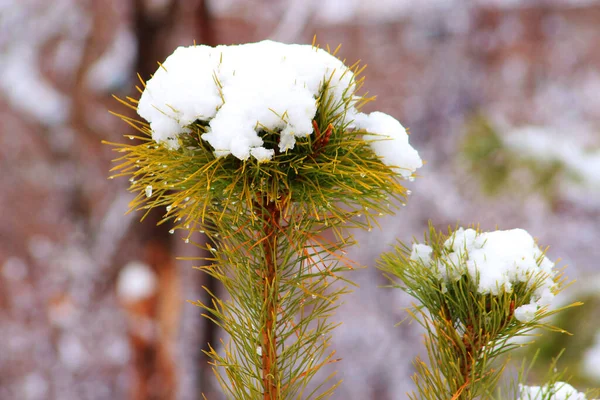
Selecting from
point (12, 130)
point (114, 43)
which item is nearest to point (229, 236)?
point (114, 43)

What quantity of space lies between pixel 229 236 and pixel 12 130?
11.1ft

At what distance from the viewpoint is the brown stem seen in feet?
1.23

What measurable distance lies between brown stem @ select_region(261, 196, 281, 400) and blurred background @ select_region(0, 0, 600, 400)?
87.7 inches

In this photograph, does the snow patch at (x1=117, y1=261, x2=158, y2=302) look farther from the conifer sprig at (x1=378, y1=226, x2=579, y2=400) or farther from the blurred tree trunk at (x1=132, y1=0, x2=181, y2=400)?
the conifer sprig at (x1=378, y1=226, x2=579, y2=400)

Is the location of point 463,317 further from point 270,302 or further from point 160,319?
point 160,319

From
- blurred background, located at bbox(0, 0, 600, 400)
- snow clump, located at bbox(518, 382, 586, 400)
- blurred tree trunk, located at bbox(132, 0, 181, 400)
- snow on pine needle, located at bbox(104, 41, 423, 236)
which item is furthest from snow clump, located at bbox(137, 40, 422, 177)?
blurred background, located at bbox(0, 0, 600, 400)

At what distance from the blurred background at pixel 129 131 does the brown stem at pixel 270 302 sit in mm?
2229

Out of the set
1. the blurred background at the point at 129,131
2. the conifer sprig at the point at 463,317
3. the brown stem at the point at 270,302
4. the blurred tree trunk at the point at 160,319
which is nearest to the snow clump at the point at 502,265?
the conifer sprig at the point at 463,317

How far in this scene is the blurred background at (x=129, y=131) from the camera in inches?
111

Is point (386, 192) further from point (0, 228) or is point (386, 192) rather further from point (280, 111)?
point (0, 228)

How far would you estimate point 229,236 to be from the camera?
0.38m

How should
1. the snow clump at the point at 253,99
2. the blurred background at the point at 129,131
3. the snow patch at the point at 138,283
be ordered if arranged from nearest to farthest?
the snow clump at the point at 253,99 < the snow patch at the point at 138,283 < the blurred background at the point at 129,131

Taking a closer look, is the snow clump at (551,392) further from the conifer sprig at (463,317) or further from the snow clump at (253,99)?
the snow clump at (253,99)

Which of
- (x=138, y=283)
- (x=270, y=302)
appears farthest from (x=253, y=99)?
(x=138, y=283)
